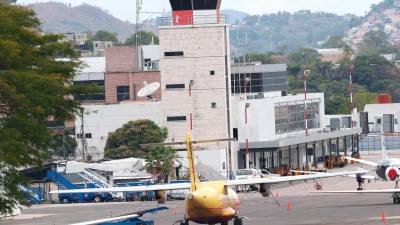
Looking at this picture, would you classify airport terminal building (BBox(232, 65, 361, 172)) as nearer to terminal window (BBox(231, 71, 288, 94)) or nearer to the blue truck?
terminal window (BBox(231, 71, 288, 94))

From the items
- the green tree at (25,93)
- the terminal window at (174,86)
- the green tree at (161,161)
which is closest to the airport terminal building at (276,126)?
the terminal window at (174,86)

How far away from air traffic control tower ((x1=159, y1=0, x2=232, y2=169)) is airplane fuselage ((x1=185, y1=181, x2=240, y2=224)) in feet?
164

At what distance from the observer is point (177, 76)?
111 m

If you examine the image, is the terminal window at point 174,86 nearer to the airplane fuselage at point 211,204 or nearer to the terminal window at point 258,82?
the terminal window at point 258,82

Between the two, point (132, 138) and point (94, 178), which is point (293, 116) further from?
point (94, 178)

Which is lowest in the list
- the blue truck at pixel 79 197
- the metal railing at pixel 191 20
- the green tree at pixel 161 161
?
the blue truck at pixel 79 197

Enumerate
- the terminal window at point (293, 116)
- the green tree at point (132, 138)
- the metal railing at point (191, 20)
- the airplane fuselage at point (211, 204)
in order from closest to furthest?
the airplane fuselage at point (211, 204), the metal railing at point (191, 20), the green tree at point (132, 138), the terminal window at point (293, 116)

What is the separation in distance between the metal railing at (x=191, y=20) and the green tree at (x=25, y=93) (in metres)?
57.2

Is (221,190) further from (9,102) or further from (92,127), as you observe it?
(92,127)

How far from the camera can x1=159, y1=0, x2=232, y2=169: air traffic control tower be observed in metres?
111

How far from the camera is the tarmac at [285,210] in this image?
6788cm

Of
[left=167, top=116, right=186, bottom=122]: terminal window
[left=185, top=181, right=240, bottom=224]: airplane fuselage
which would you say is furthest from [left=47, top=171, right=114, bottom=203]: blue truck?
[left=185, top=181, right=240, bottom=224]: airplane fuselage

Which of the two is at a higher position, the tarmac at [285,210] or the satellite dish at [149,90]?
the satellite dish at [149,90]

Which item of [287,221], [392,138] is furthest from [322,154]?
[287,221]
